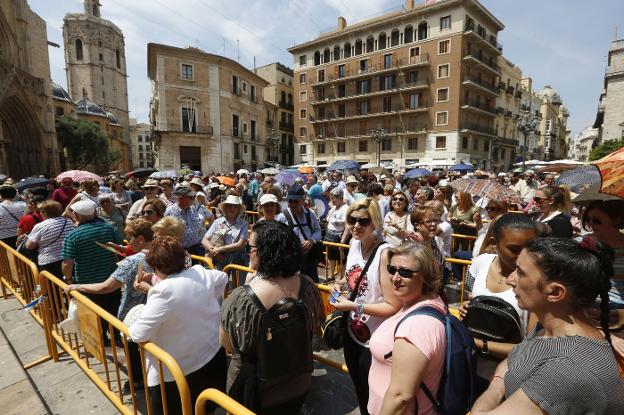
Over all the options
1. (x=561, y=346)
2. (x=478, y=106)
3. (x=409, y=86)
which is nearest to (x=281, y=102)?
(x=409, y=86)

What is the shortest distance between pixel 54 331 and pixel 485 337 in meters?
4.33

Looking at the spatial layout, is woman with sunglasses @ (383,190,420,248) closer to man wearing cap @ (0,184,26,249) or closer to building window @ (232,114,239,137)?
man wearing cap @ (0,184,26,249)

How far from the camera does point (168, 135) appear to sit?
3234 centimetres

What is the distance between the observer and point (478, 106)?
120ft

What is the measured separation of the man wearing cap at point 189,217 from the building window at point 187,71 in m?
33.0

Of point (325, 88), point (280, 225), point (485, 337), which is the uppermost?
point (325, 88)

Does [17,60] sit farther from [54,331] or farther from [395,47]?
[395,47]

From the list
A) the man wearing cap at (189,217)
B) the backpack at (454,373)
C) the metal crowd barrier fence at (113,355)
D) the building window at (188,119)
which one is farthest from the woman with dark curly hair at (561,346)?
the building window at (188,119)

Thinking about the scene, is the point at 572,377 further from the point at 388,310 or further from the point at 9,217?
the point at 9,217

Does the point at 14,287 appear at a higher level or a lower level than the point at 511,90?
lower

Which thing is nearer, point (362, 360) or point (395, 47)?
point (362, 360)

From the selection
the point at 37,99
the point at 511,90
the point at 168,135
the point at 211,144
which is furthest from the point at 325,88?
the point at 37,99

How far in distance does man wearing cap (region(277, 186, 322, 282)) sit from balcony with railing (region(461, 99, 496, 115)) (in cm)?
3486

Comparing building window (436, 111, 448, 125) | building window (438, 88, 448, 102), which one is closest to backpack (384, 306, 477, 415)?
building window (436, 111, 448, 125)
